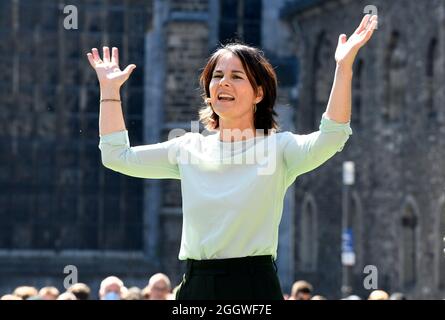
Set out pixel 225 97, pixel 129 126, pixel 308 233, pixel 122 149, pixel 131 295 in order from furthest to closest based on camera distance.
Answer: pixel 308 233, pixel 129 126, pixel 131 295, pixel 122 149, pixel 225 97

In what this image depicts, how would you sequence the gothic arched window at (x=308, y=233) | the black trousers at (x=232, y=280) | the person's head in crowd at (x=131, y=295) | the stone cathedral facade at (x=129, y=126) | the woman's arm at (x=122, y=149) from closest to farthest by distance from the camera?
the black trousers at (x=232, y=280) → the woman's arm at (x=122, y=149) → the person's head in crowd at (x=131, y=295) → the stone cathedral facade at (x=129, y=126) → the gothic arched window at (x=308, y=233)

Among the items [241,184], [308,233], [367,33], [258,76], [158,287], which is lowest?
[308,233]

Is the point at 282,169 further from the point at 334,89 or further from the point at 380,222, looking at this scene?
the point at 380,222

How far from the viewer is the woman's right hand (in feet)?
14.8

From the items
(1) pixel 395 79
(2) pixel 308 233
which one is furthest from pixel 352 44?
(2) pixel 308 233

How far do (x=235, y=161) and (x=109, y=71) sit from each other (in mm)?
467

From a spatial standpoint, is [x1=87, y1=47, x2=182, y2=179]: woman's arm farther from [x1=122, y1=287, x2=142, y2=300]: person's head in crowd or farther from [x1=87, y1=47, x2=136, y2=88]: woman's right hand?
[x1=122, y1=287, x2=142, y2=300]: person's head in crowd

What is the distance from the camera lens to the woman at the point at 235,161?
420cm

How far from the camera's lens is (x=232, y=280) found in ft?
13.7

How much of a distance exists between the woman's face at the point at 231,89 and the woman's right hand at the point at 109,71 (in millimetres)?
260

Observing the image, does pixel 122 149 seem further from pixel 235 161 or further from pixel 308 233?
pixel 308 233

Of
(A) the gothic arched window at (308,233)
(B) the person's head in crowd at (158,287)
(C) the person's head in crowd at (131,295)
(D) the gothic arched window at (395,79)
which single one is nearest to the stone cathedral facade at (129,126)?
(A) the gothic arched window at (308,233)

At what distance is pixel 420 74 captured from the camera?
2616 centimetres

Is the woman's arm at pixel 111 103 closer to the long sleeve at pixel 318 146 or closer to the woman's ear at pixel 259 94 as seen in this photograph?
the woman's ear at pixel 259 94
